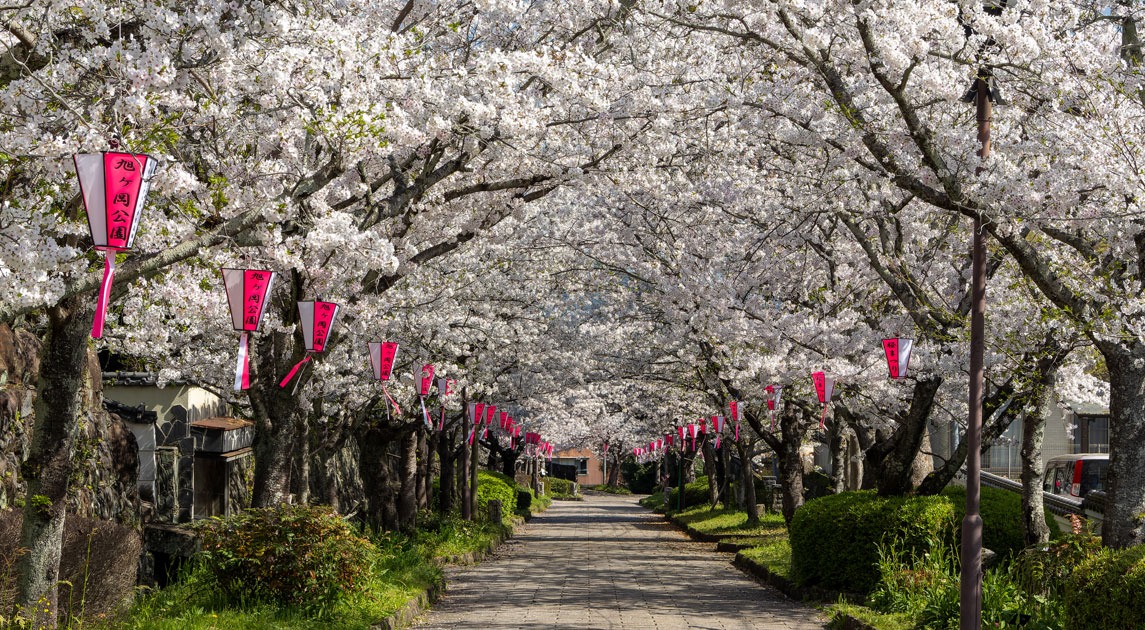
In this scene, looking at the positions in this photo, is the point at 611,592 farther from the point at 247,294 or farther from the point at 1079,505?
the point at 1079,505

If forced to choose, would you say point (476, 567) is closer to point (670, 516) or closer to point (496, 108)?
Answer: point (496, 108)

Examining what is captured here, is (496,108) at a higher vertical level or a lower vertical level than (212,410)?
higher

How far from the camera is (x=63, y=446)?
7.89 metres

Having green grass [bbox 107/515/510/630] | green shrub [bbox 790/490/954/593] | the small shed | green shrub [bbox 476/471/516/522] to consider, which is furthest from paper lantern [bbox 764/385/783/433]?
green shrub [bbox 476/471/516/522]

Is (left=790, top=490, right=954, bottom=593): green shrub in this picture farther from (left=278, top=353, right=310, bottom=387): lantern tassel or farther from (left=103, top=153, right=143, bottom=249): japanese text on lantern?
(left=103, top=153, right=143, bottom=249): japanese text on lantern

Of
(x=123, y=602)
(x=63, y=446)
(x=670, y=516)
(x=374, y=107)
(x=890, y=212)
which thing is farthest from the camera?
(x=670, y=516)

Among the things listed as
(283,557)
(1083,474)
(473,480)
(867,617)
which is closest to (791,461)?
(1083,474)

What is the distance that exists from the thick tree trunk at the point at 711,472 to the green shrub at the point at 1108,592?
32.9 meters

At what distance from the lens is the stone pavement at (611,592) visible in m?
13.8

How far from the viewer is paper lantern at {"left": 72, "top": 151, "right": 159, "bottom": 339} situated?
648 cm

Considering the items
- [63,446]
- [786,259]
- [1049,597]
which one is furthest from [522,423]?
[63,446]

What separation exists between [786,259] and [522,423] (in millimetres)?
27458

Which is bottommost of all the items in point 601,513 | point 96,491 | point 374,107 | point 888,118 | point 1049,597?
point 601,513

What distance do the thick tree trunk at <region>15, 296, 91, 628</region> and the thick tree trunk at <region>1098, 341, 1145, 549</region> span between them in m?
8.99
